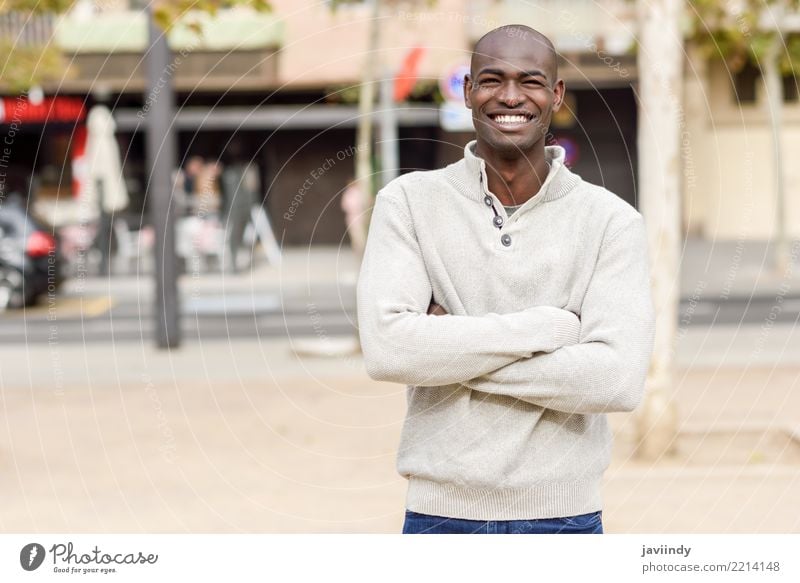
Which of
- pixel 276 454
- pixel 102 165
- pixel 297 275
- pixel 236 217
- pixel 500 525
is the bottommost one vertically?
pixel 276 454

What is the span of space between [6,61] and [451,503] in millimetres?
14038

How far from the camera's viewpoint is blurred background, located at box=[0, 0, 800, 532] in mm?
7242

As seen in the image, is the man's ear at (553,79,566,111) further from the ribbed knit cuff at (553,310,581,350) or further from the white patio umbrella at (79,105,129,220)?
the white patio umbrella at (79,105,129,220)

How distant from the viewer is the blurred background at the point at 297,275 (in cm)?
724

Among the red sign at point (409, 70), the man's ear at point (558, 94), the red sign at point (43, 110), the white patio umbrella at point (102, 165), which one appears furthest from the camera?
the red sign at point (43, 110)

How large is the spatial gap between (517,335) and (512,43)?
0.65 metres

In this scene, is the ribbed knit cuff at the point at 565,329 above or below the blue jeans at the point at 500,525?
above

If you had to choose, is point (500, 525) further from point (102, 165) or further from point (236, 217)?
point (236, 217)

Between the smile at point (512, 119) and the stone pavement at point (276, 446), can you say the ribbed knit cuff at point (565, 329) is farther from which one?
the stone pavement at point (276, 446)

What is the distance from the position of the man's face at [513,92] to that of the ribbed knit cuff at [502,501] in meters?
0.76

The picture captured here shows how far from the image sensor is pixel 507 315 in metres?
2.74

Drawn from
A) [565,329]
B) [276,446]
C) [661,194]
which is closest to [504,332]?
[565,329]

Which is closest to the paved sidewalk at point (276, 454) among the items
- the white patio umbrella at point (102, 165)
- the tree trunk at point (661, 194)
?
the tree trunk at point (661, 194)

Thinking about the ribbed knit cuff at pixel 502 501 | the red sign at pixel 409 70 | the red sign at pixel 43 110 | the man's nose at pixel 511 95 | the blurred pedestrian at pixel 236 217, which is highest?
the red sign at pixel 43 110
